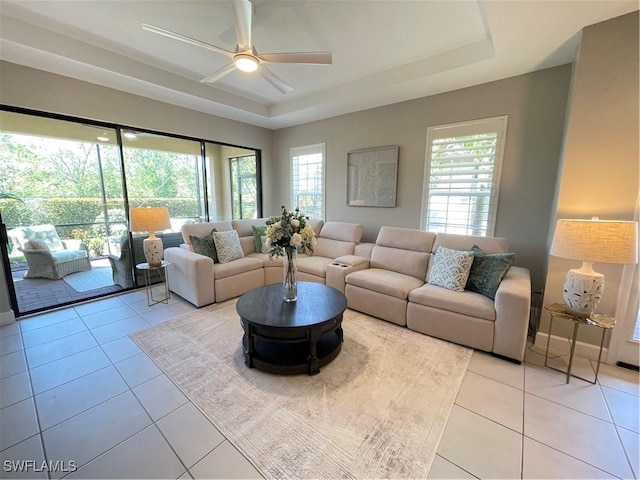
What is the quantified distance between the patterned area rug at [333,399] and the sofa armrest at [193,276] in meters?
0.55

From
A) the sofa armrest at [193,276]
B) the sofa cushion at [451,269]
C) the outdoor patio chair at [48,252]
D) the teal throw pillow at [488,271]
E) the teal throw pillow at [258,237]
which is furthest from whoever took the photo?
the teal throw pillow at [258,237]

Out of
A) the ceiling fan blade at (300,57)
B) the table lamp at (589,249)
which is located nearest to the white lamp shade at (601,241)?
the table lamp at (589,249)

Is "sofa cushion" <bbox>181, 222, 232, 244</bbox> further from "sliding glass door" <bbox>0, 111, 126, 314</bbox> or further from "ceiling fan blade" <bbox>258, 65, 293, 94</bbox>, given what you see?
"ceiling fan blade" <bbox>258, 65, 293, 94</bbox>

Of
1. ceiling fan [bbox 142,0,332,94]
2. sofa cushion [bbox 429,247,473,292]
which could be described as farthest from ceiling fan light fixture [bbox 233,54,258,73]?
sofa cushion [bbox 429,247,473,292]

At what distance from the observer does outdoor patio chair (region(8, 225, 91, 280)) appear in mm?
3094

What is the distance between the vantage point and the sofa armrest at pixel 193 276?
321 cm

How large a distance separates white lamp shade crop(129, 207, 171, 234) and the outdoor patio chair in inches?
43.6

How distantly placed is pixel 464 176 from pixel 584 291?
1806 millimetres

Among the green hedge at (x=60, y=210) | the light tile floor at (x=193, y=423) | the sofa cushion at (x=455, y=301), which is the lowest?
the light tile floor at (x=193, y=423)

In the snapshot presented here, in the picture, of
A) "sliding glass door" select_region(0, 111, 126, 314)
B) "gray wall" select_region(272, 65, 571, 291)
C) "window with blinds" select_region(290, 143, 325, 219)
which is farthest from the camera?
"window with blinds" select_region(290, 143, 325, 219)

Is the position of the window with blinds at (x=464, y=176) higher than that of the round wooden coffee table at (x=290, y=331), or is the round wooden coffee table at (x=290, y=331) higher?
the window with blinds at (x=464, y=176)

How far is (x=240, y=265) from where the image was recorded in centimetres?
366

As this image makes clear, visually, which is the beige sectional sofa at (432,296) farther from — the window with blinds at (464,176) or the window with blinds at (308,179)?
the window with blinds at (308,179)

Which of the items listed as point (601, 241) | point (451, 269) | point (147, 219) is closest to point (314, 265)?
point (451, 269)
